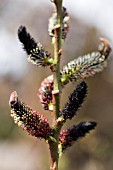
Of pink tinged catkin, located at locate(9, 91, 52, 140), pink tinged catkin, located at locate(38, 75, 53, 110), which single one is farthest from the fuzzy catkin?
pink tinged catkin, located at locate(9, 91, 52, 140)

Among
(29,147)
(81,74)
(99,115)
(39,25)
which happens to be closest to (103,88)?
(99,115)

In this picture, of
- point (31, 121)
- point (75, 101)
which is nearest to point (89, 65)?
point (75, 101)

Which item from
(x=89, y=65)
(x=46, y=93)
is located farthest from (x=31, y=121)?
(x=89, y=65)

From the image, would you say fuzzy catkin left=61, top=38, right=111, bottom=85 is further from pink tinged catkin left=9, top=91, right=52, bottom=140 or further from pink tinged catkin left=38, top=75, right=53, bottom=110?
pink tinged catkin left=9, top=91, right=52, bottom=140

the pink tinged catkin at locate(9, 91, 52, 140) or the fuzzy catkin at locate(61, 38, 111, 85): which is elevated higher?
the fuzzy catkin at locate(61, 38, 111, 85)

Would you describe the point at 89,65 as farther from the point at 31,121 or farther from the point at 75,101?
the point at 31,121

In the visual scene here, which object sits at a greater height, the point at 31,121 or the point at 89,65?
the point at 89,65

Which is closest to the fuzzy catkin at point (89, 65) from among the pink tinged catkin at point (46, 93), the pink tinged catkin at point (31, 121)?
the pink tinged catkin at point (46, 93)

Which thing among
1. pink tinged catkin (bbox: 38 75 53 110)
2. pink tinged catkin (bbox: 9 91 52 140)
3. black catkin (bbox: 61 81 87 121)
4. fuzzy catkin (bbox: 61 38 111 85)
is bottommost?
pink tinged catkin (bbox: 9 91 52 140)
